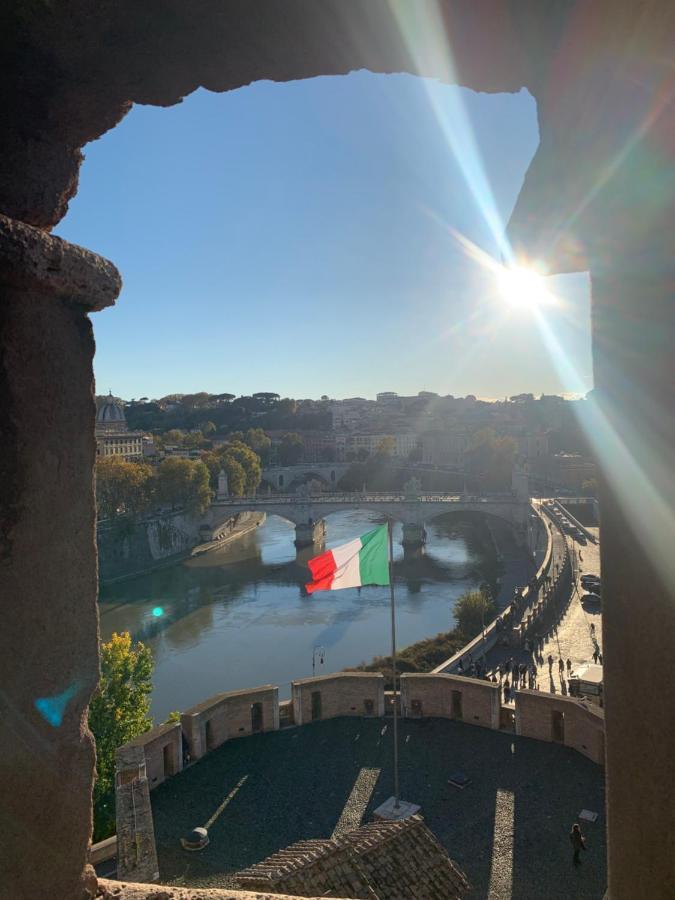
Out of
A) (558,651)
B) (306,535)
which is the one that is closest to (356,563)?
(558,651)

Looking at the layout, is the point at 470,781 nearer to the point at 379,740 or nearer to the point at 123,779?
the point at 379,740

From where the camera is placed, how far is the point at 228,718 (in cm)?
741

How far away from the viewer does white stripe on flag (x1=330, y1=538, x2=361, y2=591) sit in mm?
6371

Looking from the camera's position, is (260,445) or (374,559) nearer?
(374,559)

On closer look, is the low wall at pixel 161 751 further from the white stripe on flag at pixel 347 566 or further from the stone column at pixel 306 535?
the stone column at pixel 306 535

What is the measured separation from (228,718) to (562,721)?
3.51 metres

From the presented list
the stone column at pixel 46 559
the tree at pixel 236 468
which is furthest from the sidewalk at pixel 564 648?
the tree at pixel 236 468

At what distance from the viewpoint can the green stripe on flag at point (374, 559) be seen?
6.62 meters

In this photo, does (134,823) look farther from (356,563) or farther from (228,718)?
(356,563)

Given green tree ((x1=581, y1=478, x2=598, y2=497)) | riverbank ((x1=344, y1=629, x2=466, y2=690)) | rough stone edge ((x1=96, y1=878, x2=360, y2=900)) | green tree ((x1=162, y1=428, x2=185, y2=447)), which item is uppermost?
green tree ((x1=162, y1=428, x2=185, y2=447))

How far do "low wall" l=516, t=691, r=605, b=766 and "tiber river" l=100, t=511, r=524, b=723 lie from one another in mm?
6627

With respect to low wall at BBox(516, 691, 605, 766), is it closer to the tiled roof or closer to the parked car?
the tiled roof

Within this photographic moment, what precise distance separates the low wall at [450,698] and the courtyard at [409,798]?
0.38ft

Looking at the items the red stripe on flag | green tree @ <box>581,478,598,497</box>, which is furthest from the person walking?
green tree @ <box>581,478,598,497</box>
